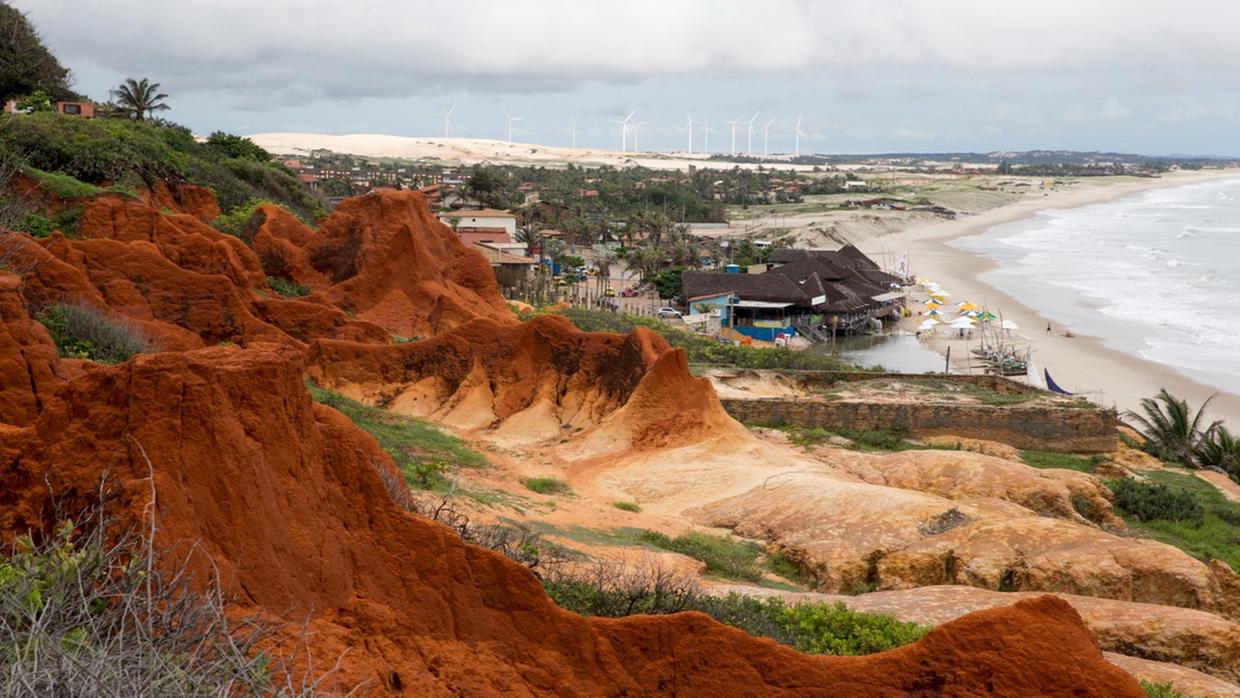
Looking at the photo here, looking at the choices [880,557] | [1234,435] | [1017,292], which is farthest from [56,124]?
[1017,292]

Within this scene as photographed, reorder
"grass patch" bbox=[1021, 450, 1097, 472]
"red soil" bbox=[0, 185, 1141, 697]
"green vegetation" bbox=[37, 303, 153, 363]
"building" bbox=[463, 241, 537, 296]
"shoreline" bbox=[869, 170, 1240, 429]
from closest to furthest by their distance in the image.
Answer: "red soil" bbox=[0, 185, 1141, 697] < "green vegetation" bbox=[37, 303, 153, 363] < "grass patch" bbox=[1021, 450, 1097, 472] < "shoreline" bbox=[869, 170, 1240, 429] < "building" bbox=[463, 241, 537, 296]

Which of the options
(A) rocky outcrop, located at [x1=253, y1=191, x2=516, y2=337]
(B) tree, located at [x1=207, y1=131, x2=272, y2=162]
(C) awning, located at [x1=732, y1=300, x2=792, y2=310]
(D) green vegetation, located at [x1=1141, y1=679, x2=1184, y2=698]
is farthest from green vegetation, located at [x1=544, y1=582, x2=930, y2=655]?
(B) tree, located at [x1=207, y1=131, x2=272, y2=162]

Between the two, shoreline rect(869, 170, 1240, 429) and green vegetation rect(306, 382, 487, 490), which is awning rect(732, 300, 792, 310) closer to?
shoreline rect(869, 170, 1240, 429)

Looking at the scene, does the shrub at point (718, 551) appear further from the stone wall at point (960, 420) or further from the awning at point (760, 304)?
the awning at point (760, 304)

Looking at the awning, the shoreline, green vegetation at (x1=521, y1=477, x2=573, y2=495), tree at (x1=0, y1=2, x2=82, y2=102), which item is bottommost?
the shoreline

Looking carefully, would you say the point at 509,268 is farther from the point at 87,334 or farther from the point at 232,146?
the point at 87,334

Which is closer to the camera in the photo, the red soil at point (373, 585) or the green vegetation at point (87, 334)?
the red soil at point (373, 585)

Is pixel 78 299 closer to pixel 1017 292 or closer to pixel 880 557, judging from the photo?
pixel 880 557

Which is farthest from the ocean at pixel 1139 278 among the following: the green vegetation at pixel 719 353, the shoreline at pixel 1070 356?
the green vegetation at pixel 719 353
